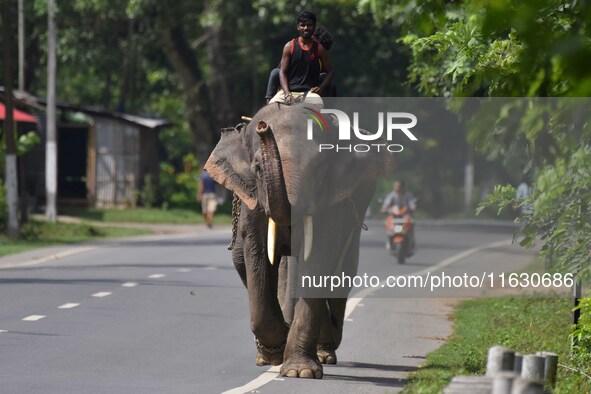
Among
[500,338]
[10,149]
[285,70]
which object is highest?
[285,70]

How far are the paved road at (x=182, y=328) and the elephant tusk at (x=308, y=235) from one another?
0.97 metres

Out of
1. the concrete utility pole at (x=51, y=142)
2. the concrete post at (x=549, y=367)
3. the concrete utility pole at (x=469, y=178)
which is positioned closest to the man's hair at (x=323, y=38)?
the concrete utility pole at (x=469, y=178)

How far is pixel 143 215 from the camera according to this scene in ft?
129

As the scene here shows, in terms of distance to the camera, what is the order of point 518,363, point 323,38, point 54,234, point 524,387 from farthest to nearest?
point 54,234 < point 323,38 < point 518,363 < point 524,387

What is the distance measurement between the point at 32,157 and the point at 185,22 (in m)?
6.16

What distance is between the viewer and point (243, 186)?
1081 centimetres

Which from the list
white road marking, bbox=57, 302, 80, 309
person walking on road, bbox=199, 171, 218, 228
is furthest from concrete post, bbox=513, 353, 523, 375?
person walking on road, bbox=199, 171, 218, 228

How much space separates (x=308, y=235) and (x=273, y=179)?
1.76 ft

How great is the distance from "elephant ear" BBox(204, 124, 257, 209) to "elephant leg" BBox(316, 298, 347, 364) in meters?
1.22

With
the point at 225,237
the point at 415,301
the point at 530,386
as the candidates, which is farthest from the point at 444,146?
the point at 225,237

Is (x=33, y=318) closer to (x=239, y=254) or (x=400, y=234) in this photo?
(x=239, y=254)

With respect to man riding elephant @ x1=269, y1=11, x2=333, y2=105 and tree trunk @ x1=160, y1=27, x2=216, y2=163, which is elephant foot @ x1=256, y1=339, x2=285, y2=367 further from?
tree trunk @ x1=160, y1=27, x2=216, y2=163

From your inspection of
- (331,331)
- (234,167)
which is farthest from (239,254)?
(331,331)

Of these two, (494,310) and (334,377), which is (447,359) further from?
(494,310)
